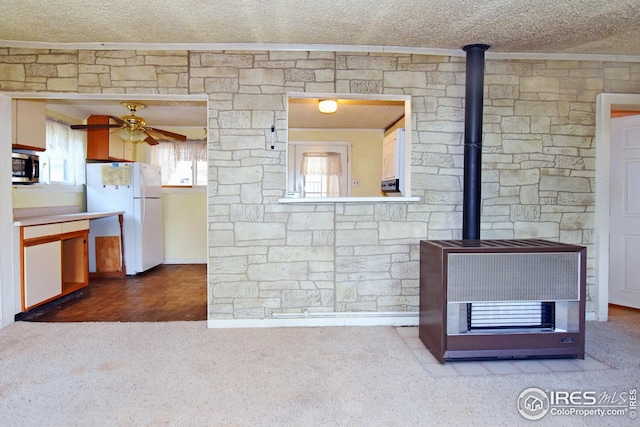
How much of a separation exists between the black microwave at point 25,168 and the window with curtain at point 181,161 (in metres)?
2.20

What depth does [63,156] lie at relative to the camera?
4848mm

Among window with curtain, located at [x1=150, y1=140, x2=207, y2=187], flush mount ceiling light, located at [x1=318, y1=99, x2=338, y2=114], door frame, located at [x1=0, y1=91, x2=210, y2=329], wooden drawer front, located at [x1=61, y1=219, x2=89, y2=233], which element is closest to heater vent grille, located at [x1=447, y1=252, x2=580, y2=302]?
door frame, located at [x1=0, y1=91, x2=210, y2=329]

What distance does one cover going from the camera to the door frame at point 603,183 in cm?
323

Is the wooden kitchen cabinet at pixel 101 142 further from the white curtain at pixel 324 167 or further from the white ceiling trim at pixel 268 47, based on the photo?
the white curtain at pixel 324 167

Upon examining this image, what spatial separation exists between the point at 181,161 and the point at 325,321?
13.6ft

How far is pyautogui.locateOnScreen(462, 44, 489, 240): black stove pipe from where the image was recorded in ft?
9.64

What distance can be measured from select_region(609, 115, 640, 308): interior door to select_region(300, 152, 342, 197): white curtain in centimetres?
374

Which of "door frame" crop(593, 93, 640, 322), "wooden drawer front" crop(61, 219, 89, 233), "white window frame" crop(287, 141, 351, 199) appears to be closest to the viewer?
"door frame" crop(593, 93, 640, 322)

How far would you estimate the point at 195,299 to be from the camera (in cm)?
400

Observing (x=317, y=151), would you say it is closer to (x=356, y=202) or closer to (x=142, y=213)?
(x=142, y=213)

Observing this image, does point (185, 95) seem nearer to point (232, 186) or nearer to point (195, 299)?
point (232, 186)

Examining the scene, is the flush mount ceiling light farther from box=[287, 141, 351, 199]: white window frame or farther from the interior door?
the interior door

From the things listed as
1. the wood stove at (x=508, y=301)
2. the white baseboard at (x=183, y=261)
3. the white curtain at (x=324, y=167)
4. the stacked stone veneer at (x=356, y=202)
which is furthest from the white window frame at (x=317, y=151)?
the wood stove at (x=508, y=301)

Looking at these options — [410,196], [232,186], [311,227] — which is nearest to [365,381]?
[311,227]
